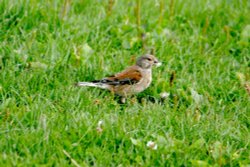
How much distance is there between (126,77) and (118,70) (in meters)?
0.29

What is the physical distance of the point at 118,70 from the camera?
23.2ft

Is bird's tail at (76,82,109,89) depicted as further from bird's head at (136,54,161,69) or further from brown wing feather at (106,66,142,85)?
bird's head at (136,54,161,69)

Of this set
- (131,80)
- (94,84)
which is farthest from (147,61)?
(94,84)

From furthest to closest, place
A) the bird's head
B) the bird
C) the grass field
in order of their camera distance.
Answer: the bird's head < the bird < the grass field

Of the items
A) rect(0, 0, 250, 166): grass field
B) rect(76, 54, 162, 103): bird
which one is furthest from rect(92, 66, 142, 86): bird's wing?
rect(0, 0, 250, 166): grass field

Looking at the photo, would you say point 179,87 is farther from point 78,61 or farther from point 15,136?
point 15,136

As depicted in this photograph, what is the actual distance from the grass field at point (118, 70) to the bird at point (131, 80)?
0.10m

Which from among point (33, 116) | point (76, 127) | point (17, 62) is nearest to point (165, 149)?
point (76, 127)

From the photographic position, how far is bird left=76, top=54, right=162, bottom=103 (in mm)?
6613

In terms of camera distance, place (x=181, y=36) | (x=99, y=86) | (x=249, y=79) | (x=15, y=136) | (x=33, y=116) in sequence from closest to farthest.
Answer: (x=15, y=136)
(x=33, y=116)
(x=99, y=86)
(x=249, y=79)
(x=181, y=36)

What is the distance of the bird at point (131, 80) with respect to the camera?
661cm

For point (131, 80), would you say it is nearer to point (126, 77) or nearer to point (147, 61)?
point (126, 77)

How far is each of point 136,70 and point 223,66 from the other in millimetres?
1016

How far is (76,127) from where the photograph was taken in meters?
5.44
